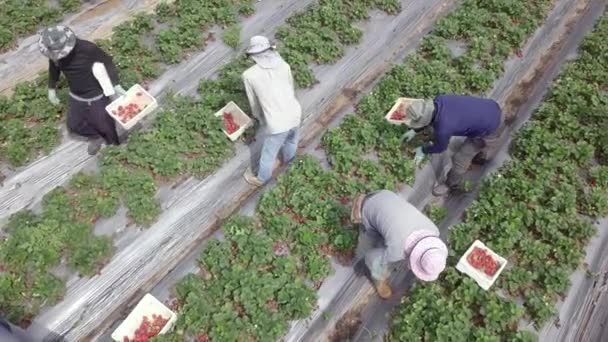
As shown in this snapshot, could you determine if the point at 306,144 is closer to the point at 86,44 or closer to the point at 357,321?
the point at 357,321

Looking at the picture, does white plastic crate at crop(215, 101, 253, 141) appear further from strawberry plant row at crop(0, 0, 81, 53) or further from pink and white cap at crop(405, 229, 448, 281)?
strawberry plant row at crop(0, 0, 81, 53)

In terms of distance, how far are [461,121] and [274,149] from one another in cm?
213

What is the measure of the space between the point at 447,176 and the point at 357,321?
218cm

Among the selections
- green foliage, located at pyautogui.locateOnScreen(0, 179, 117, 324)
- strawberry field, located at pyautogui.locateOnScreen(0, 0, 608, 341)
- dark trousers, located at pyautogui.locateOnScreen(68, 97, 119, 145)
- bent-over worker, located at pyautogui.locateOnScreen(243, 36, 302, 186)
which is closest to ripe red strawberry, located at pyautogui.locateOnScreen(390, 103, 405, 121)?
strawberry field, located at pyautogui.locateOnScreen(0, 0, 608, 341)

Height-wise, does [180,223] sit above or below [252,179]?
below

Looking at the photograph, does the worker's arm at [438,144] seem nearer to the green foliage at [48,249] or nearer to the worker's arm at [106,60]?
the worker's arm at [106,60]

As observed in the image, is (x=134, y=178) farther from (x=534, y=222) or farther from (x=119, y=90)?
(x=534, y=222)

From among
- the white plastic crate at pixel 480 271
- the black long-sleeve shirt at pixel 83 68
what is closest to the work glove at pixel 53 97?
the black long-sleeve shirt at pixel 83 68

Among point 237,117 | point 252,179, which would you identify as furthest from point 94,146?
point 252,179

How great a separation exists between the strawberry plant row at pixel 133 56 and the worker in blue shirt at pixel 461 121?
3.78 meters

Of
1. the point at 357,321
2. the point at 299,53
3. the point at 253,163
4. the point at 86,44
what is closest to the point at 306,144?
the point at 253,163

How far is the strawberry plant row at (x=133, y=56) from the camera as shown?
20.8 feet

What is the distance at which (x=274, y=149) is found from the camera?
5.71 metres

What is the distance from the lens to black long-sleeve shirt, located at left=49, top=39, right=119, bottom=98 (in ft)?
16.9
